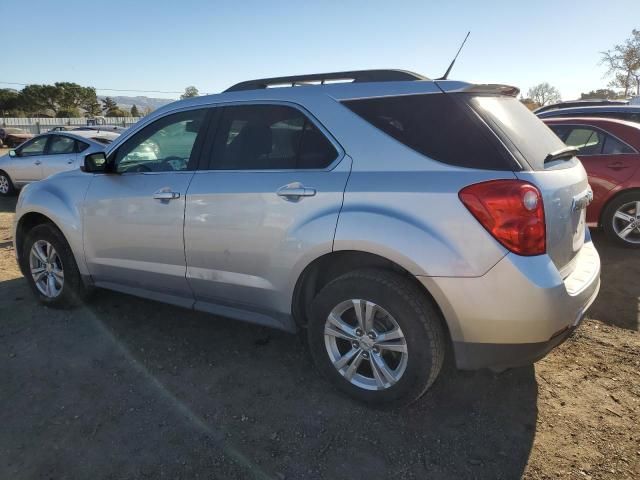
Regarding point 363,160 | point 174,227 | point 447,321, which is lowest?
point 447,321

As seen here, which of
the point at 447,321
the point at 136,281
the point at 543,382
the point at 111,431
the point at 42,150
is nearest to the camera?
the point at 447,321

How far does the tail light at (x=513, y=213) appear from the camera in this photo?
7.38ft

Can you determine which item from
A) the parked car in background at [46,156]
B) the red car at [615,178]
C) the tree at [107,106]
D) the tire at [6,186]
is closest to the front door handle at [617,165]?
the red car at [615,178]

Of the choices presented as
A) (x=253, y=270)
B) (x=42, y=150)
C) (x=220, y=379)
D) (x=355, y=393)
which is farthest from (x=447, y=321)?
(x=42, y=150)

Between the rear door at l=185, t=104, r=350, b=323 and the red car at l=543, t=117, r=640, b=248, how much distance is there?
4.39 meters

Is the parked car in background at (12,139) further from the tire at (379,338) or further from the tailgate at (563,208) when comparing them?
the tailgate at (563,208)

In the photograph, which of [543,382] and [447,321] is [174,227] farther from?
[543,382]

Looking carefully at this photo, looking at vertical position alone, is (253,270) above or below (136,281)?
above

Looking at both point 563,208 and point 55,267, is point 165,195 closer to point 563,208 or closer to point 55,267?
point 55,267

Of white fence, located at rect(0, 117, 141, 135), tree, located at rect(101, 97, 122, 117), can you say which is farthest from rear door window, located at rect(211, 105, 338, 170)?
tree, located at rect(101, 97, 122, 117)

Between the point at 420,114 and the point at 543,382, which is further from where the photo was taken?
the point at 543,382

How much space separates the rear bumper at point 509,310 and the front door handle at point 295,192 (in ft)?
2.68

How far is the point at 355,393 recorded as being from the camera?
9.18ft

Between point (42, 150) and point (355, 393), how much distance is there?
34.6ft
